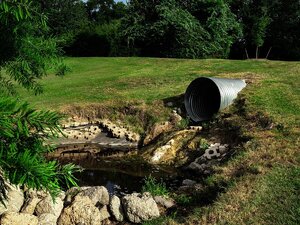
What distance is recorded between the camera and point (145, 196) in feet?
27.0

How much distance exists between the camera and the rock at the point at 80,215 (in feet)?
25.2

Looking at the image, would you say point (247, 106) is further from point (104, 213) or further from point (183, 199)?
point (104, 213)

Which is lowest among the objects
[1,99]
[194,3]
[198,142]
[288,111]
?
[198,142]

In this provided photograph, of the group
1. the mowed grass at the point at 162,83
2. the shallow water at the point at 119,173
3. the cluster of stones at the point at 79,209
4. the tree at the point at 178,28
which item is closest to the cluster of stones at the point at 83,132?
the shallow water at the point at 119,173

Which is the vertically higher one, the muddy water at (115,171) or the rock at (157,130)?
the rock at (157,130)

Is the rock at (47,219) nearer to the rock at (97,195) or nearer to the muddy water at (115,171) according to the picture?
the rock at (97,195)

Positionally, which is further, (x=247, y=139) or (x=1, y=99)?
(x=247, y=139)

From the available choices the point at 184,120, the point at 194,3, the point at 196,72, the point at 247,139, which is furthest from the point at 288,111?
the point at 194,3

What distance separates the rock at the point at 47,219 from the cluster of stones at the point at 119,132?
315 inches

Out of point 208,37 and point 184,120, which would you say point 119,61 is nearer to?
point 208,37

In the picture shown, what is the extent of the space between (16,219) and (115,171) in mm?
5803

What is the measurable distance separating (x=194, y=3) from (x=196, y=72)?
62.0 feet

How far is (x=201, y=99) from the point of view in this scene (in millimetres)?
15875

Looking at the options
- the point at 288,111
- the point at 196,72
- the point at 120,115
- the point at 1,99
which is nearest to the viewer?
the point at 1,99
